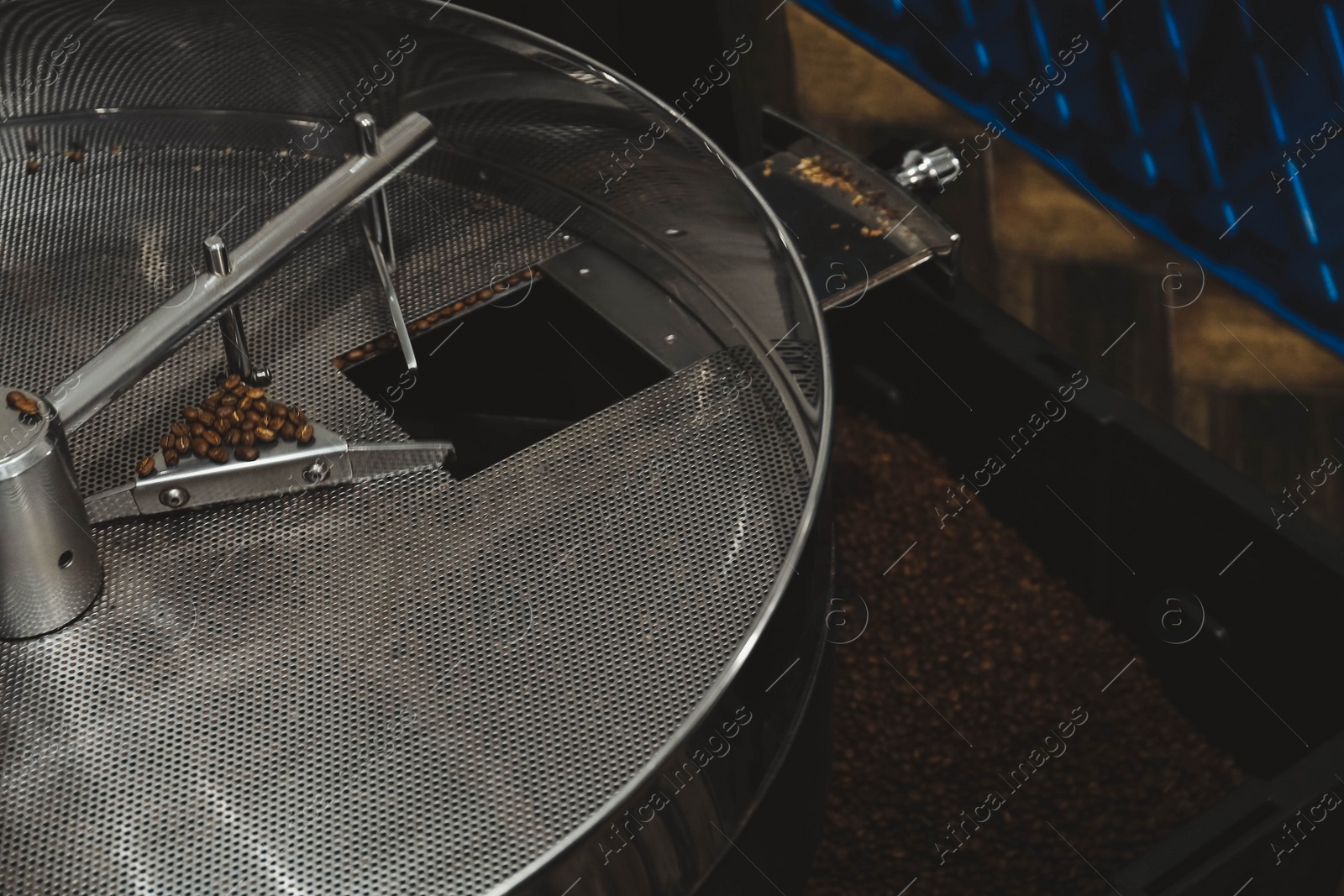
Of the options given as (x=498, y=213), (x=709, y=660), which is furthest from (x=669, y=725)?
(x=498, y=213)

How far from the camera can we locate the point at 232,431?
1.11m

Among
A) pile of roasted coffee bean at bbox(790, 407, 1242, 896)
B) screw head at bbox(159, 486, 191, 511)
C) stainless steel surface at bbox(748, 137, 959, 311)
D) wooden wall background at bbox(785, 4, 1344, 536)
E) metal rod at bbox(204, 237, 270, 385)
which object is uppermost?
metal rod at bbox(204, 237, 270, 385)

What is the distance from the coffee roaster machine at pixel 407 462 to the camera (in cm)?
96

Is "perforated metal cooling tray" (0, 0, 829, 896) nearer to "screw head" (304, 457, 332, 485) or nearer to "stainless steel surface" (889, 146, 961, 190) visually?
"screw head" (304, 457, 332, 485)

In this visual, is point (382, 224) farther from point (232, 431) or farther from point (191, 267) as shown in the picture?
point (232, 431)

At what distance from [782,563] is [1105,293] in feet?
3.50

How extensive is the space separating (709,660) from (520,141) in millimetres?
633

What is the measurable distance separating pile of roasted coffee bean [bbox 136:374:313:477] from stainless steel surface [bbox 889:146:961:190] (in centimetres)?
76

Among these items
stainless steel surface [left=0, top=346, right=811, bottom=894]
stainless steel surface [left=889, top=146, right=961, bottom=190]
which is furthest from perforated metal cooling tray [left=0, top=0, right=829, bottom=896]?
stainless steel surface [left=889, top=146, right=961, bottom=190]

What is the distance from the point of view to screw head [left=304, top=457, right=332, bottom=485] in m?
1.13

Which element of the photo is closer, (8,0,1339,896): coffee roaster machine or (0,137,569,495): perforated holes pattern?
(8,0,1339,896): coffee roaster machine

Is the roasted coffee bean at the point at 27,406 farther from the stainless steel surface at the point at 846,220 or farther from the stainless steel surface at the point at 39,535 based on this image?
the stainless steel surface at the point at 846,220

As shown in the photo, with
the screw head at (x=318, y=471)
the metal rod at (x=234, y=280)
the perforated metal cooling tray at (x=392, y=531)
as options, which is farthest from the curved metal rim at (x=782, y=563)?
the screw head at (x=318, y=471)

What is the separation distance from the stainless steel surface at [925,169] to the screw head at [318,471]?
2.44 ft
